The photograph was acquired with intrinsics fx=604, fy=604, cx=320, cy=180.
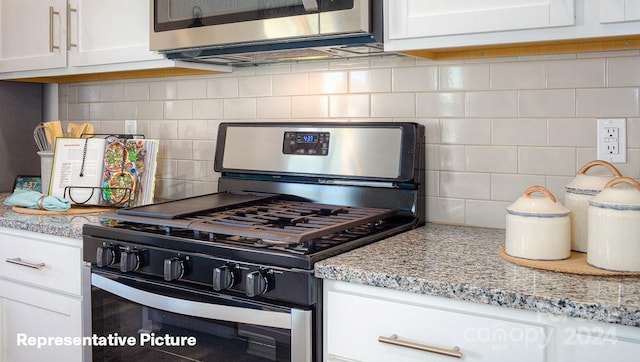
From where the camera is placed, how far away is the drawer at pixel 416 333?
1.15m

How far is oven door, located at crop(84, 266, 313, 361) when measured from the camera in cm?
137

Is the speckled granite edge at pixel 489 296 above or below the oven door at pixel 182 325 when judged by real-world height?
above

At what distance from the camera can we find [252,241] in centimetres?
149

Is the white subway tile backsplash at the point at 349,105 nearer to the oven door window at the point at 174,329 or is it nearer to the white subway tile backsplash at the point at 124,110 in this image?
the oven door window at the point at 174,329

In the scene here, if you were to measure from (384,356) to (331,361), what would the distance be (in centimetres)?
14

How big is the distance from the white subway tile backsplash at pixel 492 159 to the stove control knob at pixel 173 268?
898mm

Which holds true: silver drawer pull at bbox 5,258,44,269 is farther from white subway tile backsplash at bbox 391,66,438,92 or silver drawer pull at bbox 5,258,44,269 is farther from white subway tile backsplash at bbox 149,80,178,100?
white subway tile backsplash at bbox 391,66,438,92

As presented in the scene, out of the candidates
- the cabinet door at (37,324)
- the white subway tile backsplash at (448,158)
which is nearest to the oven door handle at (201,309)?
the cabinet door at (37,324)

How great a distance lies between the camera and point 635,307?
1028 mm

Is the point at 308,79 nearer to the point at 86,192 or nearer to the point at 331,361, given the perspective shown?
the point at 86,192

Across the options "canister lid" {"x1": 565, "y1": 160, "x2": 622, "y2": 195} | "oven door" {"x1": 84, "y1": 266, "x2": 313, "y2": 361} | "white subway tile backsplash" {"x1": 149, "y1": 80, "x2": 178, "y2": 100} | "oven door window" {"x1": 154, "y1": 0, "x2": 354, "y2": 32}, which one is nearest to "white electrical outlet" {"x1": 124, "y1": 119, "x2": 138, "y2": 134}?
"white subway tile backsplash" {"x1": 149, "y1": 80, "x2": 178, "y2": 100}

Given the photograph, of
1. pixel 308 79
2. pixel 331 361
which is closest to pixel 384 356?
pixel 331 361

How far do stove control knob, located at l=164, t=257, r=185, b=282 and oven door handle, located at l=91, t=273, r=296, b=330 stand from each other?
0.07 m

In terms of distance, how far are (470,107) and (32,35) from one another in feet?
5.88
